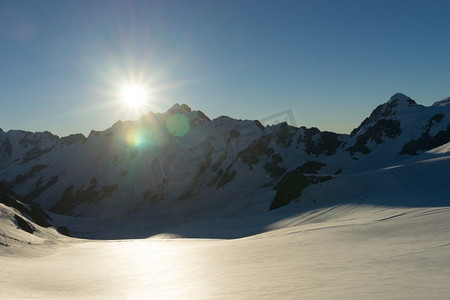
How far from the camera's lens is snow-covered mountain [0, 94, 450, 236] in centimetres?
6044

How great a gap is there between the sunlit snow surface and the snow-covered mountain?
28.8 meters

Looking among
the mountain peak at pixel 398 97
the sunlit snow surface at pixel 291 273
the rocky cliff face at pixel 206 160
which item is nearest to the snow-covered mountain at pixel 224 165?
the rocky cliff face at pixel 206 160

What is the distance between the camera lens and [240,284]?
9711mm

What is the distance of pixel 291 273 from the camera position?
404 inches

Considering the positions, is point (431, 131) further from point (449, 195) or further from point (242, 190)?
point (449, 195)

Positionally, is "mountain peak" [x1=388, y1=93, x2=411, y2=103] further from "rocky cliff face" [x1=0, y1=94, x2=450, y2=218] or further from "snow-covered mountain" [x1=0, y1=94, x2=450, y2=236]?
"snow-covered mountain" [x1=0, y1=94, x2=450, y2=236]

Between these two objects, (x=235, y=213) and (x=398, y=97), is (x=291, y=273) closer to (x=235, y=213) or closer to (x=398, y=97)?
(x=235, y=213)

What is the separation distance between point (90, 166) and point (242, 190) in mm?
104353

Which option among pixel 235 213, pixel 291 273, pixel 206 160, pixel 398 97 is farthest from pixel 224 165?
pixel 291 273

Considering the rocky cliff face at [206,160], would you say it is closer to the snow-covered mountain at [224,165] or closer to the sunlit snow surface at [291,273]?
the snow-covered mountain at [224,165]

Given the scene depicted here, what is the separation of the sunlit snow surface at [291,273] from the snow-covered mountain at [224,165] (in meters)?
28.8

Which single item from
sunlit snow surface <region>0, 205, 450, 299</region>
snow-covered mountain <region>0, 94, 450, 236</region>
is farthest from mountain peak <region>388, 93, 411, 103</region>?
sunlit snow surface <region>0, 205, 450, 299</region>

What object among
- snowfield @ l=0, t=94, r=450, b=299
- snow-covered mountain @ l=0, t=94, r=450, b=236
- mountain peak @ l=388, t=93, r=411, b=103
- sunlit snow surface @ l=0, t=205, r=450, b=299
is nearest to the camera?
sunlit snow surface @ l=0, t=205, r=450, b=299

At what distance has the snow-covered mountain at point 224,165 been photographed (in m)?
60.4
